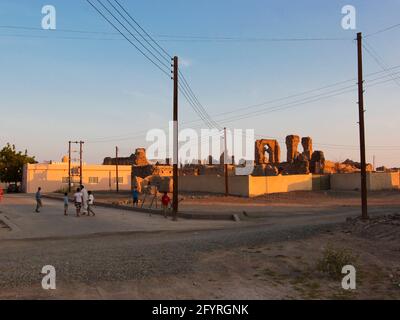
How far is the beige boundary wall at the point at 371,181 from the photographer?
53.2 m

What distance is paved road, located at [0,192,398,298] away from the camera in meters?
9.48

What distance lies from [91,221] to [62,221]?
145 centimetres

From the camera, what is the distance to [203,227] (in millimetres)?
21344

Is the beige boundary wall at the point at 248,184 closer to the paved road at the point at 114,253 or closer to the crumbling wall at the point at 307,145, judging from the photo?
the paved road at the point at 114,253

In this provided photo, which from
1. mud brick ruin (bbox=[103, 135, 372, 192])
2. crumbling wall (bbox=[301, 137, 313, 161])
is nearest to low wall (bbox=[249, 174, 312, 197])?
mud brick ruin (bbox=[103, 135, 372, 192])

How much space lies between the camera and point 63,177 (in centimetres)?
7656

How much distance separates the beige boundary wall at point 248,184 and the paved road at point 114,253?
29.8m

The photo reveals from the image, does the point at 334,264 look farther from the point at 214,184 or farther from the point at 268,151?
the point at 268,151

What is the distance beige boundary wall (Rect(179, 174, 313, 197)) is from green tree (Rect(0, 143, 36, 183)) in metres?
33.2

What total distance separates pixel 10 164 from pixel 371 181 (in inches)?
2354

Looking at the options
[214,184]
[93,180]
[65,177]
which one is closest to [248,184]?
[214,184]

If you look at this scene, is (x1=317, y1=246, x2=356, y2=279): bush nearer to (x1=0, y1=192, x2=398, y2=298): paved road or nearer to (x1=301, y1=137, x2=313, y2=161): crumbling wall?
(x1=0, y1=192, x2=398, y2=298): paved road
